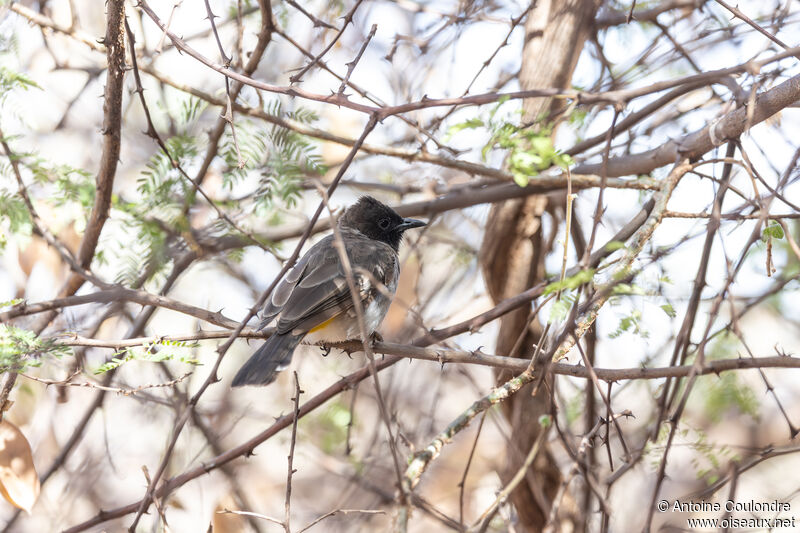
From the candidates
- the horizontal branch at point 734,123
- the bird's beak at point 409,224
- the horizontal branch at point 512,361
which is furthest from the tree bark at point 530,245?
the horizontal branch at point 512,361

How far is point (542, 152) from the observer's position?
2.17 m

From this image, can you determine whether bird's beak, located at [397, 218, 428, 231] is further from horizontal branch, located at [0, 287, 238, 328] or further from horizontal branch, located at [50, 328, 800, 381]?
horizontal branch, located at [0, 287, 238, 328]

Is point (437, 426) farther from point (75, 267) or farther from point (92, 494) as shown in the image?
point (75, 267)

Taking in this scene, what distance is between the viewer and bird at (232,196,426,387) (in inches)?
124

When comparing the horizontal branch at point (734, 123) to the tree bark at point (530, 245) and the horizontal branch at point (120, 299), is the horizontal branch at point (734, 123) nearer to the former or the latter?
the tree bark at point (530, 245)

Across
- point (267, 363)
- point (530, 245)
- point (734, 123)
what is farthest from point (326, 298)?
point (734, 123)

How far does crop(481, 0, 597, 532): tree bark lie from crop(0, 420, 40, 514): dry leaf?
2.28 meters

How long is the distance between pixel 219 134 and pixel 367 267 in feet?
3.38

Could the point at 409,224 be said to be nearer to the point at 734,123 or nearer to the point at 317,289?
the point at 317,289

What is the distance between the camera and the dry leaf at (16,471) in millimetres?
2867

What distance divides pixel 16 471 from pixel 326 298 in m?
1.45

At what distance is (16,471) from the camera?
2.93 m

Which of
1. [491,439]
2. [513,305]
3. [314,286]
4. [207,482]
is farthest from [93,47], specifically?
[491,439]

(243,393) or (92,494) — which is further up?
(243,393)
